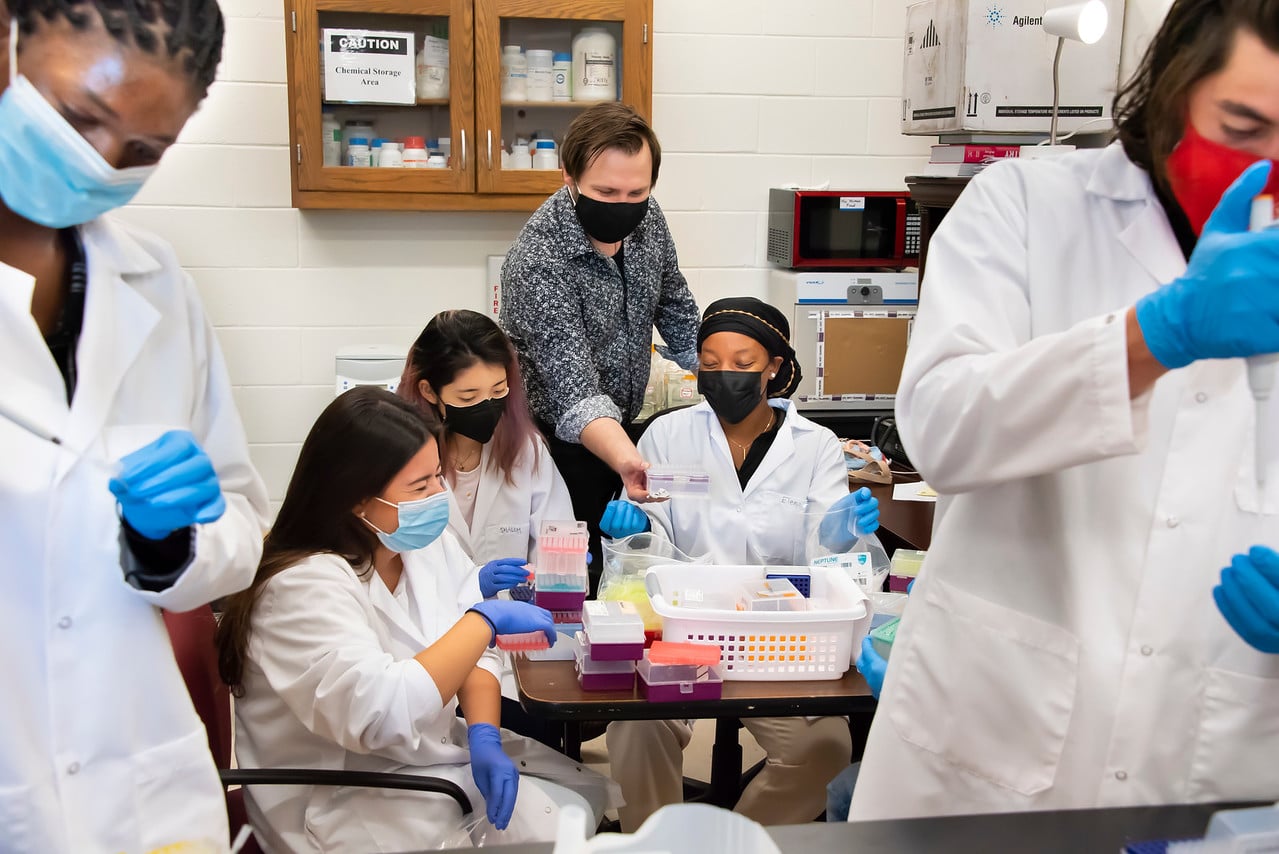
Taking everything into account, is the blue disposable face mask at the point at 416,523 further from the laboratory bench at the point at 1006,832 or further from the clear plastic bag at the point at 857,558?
the laboratory bench at the point at 1006,832

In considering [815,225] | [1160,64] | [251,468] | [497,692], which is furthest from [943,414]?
Result: [815,225]

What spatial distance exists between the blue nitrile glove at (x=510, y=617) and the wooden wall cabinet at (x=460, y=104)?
6.89 ft

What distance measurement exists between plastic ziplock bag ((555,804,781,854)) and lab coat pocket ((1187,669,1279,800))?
0.50m

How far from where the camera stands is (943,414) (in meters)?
1.11

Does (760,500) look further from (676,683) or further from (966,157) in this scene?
(966,157)

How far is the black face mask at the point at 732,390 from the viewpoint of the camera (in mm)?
2705

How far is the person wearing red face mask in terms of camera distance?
1018 millimetres

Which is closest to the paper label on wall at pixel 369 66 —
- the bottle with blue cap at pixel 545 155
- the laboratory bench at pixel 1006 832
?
the bottle with blue cap at pixel 545 155

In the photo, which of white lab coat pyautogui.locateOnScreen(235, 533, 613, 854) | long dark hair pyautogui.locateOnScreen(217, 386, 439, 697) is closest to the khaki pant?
white lab coat pyautogui.locateOnScreen(235, 533, 613, 854)

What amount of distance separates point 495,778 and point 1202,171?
53.6 inches

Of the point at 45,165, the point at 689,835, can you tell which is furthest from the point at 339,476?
the point at 689,835

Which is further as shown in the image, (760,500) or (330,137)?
(330,137)

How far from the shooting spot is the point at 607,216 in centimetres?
276

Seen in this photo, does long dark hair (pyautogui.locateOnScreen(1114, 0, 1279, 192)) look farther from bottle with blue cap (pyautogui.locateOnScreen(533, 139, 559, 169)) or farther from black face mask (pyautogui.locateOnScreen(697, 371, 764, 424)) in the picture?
bottle with blue cap (pyautogui.locateOnScreen(533, 139, 559, 169))
